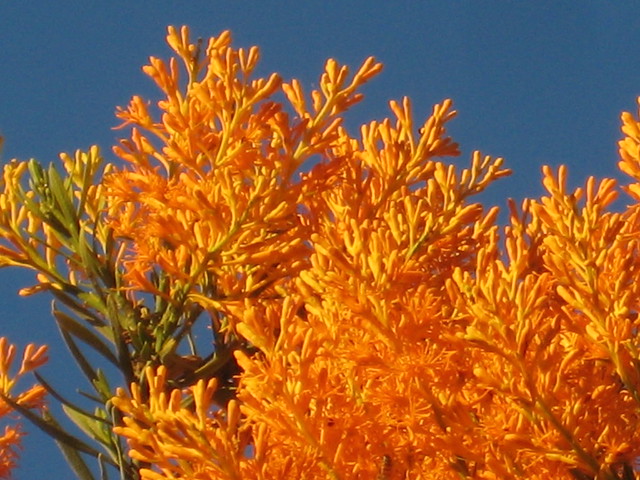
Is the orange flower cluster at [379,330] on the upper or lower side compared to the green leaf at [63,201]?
lower

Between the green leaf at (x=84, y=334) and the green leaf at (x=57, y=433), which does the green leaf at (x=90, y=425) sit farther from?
the green leaf at (x=84, y=334)

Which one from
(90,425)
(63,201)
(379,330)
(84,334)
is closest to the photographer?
(379,330)

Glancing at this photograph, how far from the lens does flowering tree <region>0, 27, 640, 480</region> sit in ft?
13.4

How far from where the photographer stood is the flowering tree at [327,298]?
4.09 meters

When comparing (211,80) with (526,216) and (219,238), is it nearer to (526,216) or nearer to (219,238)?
(219,238)

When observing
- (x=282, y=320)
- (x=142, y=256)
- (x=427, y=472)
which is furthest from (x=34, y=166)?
(x=427, y=472)

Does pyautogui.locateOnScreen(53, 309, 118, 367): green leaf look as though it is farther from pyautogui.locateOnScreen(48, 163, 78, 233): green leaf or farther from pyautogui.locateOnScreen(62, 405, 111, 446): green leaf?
pyautogui.locateOnScreen(48, 163, 78, 233): green leaf

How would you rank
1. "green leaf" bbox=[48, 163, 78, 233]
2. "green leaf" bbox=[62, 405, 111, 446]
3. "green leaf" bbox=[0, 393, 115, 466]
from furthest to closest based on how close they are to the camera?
"green leaf" bbox=[48, 163, 78, 233]
"green leaf" bbox=[62, 405, 111, 446]
"green leaf" bbox=[0, 393, 115, 466]

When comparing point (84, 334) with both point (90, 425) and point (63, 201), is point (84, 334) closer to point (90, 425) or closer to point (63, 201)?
point (90, 425)

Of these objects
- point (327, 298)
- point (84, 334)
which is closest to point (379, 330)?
point (327, 298)

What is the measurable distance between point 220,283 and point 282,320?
0.85m

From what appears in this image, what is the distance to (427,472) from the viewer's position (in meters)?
4.17

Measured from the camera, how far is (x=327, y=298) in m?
4.27

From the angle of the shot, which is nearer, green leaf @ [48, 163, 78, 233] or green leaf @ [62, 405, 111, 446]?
green leaf @ [62, 405, 111, 446]
